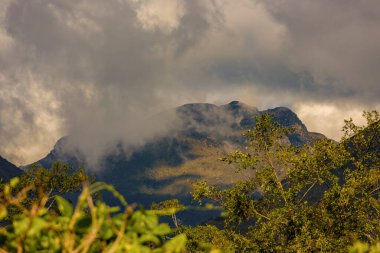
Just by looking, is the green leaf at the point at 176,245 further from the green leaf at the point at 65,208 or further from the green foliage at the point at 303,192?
the green foliage at the point at 303,192

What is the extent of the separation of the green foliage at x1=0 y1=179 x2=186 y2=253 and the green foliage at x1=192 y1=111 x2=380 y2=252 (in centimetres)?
3033

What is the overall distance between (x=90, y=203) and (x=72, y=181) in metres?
65.0

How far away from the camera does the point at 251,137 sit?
42.4 m

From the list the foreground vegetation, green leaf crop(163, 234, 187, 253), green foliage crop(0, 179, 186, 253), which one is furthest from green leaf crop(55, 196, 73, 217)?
the foreground vegetation

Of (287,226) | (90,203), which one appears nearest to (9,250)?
(90,203)

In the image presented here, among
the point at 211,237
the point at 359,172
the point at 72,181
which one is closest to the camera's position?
the point at 359,172

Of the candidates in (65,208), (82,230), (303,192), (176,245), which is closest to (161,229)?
(176,245)

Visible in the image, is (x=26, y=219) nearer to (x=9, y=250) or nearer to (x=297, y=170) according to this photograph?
(x=9, y=250)

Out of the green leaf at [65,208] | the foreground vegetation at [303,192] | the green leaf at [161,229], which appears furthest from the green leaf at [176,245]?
the foreground vegetation at [303,192]

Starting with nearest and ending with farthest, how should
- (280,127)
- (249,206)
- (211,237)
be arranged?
(249,206) → (280,127) → (211,237)

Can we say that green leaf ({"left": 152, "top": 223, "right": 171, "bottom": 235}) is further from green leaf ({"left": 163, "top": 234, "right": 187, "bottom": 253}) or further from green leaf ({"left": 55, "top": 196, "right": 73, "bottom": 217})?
green leaf ({"left": 55, "top": 196, "right": 73, "bottom": 217})

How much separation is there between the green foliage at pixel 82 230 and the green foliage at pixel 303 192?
99.5 ft

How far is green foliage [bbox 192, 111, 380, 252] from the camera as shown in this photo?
3406cm

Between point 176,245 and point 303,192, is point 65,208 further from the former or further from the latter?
point 303,192
